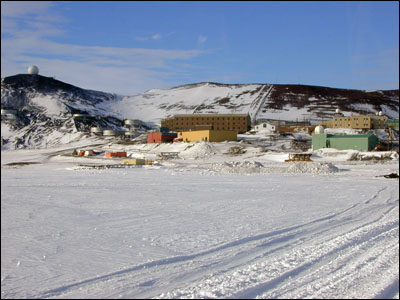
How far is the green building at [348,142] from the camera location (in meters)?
49.1

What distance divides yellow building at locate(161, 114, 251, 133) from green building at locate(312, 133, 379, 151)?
32426 mm

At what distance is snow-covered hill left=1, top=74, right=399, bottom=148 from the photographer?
9112 centimetres

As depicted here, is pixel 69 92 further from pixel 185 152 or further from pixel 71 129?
pixel 185 152

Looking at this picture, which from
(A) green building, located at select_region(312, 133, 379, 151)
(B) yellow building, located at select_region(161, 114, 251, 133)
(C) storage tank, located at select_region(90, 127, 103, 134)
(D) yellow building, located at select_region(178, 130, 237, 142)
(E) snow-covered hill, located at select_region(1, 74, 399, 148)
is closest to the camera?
(A) green building, located at select_region(312, 133, 379, 151)

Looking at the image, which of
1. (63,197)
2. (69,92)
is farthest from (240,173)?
(69,92)

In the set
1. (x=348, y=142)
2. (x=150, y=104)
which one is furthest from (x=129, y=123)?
(x=348, y=142)

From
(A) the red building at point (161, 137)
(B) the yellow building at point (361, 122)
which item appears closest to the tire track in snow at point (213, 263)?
(A) the red building at point (161, 137)

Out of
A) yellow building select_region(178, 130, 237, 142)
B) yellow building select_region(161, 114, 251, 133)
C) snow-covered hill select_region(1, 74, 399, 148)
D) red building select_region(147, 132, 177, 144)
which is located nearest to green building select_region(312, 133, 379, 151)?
yellow building select_region(178, 130, 237, 142)

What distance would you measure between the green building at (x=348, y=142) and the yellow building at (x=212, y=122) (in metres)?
32.4

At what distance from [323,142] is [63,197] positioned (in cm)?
4230

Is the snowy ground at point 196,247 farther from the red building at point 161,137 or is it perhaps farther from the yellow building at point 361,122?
Result: the yellow building at point 361,122

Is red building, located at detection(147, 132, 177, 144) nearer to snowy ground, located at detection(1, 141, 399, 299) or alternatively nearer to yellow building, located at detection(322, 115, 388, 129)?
yellow building, located at detection(322, 115, 388, 129)

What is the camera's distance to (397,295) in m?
5.68

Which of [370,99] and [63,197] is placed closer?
[63,197]
